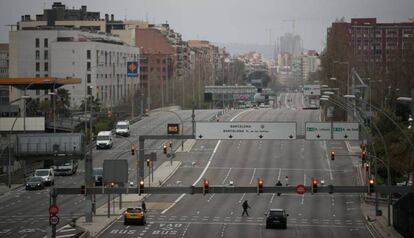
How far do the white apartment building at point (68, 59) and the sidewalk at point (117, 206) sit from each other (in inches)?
2381

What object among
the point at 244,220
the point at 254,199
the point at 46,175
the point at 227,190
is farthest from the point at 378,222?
the point at 46,175

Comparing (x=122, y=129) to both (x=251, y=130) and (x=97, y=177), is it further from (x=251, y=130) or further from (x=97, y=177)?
(x=251, y=130)

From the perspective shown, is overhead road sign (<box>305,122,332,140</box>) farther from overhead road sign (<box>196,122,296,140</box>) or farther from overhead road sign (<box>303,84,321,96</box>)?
overhead road sign (<box>303,84,321,96</box>)

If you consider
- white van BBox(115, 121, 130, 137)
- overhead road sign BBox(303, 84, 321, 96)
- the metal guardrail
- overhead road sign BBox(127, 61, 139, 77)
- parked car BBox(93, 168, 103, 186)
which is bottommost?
parked car BBox(93, 168, 103, 186)

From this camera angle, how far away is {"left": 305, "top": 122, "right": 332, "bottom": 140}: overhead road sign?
195 feet

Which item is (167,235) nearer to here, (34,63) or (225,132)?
(225,132)

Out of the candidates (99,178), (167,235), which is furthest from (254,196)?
(167,235)

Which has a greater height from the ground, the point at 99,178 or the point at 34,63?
A: the point at 34,63

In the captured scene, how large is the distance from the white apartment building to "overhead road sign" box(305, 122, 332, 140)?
301 feet

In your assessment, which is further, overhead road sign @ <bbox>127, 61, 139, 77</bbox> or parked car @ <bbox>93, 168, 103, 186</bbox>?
overhead road sign @ <bbox>127, 61, 139, 77</bbox>

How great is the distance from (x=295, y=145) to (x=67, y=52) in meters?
59.8

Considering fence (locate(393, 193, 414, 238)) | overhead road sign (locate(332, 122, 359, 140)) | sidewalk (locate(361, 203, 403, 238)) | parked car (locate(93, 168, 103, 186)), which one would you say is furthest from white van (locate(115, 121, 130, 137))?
fence (locate(393, 193, 414, 238))

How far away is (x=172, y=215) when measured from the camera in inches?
2461

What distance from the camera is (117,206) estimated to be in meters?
68.4
